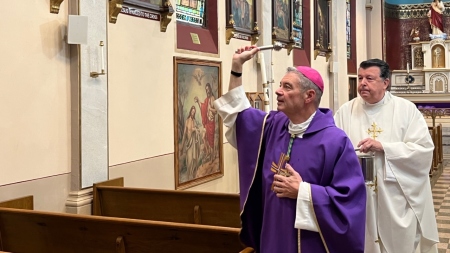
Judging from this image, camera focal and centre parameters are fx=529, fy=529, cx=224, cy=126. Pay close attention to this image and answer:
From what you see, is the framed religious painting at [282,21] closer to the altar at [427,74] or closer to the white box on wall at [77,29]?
the white box on wall at [77,29]

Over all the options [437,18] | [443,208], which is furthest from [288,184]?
[437,18]

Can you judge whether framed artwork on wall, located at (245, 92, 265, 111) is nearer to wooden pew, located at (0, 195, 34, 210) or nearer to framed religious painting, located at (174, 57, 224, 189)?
framed religious painting, located at (174, 57, 224, 189)

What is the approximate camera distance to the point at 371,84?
14.0 ft

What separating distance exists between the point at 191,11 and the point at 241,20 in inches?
54.2

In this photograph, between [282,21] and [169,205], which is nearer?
[169,205]

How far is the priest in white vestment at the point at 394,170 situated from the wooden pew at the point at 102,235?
144cm

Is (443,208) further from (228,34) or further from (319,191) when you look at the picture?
(319,191)

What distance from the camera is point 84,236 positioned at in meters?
3.81

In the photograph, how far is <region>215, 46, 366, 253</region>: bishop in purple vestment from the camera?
8.30 ft

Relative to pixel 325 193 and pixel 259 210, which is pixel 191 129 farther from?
pixel 325 193

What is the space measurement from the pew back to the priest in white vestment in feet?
4.03

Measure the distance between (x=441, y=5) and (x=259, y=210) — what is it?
59.3 feet

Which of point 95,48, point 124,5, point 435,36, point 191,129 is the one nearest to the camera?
point 95,48

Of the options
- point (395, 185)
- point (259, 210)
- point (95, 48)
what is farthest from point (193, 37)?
point (259, 210)
